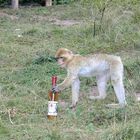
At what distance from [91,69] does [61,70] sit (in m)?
1.88

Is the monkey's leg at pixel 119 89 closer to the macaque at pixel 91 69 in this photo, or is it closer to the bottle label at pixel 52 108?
the macaque at pixel 91 69

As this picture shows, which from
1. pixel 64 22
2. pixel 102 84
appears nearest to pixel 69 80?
pixel 102 84

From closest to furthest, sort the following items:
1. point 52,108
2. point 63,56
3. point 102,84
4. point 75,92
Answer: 1. point 52,108
2. point 63,56
3. point 75,92
4. point 102,84

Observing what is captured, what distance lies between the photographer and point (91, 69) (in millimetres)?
8086

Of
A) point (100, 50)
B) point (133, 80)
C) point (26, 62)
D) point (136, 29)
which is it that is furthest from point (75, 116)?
point (136, 29)

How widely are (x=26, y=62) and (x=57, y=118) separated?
363 centimetres

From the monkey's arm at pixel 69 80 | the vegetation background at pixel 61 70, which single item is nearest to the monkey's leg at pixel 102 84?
the vegetation background at pixel 61 70

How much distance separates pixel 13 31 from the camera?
14367 millimetres

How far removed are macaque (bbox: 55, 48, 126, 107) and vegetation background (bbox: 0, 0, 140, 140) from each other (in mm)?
262

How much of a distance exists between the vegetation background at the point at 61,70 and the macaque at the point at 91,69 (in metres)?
0.26

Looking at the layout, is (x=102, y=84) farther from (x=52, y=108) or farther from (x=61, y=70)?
(x=61, y=70)

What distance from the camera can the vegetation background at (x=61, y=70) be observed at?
6.57m

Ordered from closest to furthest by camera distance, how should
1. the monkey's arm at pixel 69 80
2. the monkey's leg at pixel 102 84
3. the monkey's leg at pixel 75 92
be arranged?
the monkey's arm at pixel 69 80 → the monkey's leg at pixel 75 92 → the monkey's leg at pixel 102 84

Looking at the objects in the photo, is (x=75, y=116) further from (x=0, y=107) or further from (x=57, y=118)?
(x=0, y=107)
